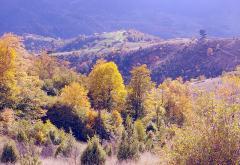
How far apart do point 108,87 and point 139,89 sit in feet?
16.5

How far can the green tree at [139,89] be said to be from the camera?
203 ft

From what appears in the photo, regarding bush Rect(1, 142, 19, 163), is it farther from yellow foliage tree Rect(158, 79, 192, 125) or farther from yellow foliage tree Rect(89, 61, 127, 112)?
yellow foliage tree Rect(158, 79, 192, 125)

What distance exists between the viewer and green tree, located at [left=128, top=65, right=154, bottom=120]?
203 feet

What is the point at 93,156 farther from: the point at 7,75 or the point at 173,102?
the point at 173,102

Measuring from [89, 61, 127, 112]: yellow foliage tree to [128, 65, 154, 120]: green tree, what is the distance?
1.89 meters

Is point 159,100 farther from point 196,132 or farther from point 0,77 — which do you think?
point 196,132

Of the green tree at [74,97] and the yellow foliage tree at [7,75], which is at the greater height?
the yellow foliage tree at [7,75]

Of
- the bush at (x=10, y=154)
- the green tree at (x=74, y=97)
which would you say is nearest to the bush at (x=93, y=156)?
the bush at (x=10, y=154)

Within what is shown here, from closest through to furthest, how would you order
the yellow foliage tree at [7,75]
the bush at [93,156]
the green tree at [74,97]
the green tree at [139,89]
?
the bush at [93,156], the yellow foliage tree at [7,75], the green tree at [74,97], the green tree at [139,89]

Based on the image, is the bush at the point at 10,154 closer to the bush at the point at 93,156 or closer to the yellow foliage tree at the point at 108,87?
the bush at the point at 93,156

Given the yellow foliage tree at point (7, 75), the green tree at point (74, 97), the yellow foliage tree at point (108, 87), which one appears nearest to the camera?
the yellow foliage tree at point (7, 75)

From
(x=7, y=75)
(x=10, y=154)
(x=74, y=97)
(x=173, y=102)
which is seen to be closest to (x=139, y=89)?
(x=173, y=102)

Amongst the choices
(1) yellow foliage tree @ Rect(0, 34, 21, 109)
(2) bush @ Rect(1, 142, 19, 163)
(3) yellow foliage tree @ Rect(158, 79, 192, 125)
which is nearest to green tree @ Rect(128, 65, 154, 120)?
(3) yellow foliage tree @ Rect(158, 79, 192, 125)

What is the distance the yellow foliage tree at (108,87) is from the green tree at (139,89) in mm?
1889
